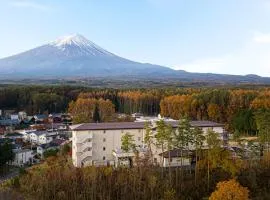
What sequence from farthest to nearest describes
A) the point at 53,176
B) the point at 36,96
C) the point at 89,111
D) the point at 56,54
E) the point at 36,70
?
the point at 56,54
the point at 36,70
the point at 36,96
the point at 89,111
the point at 53,176

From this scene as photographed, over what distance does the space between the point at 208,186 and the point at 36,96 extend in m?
30.3

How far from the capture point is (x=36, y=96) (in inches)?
1689

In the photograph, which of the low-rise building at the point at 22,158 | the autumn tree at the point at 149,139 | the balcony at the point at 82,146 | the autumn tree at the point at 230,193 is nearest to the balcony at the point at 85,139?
the balcony at the point at 82,146

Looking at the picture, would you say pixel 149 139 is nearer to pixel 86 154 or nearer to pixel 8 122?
pixel 86 154

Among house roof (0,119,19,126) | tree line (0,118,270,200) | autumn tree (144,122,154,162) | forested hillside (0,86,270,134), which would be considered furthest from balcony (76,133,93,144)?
house roof (0,119,19,126)

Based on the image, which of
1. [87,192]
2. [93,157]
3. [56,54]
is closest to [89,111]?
[93,157]

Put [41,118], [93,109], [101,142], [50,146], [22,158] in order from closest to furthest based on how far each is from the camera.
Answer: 1. [101,142]
2. [22,158]
3. [50,146]
4. [93,109]
5. [41,118]

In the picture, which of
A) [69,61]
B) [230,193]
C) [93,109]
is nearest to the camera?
[230,193]

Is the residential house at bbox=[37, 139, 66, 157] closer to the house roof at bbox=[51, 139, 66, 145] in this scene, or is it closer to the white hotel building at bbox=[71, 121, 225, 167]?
the house roof at bbox=[51, 139, 66, 145]

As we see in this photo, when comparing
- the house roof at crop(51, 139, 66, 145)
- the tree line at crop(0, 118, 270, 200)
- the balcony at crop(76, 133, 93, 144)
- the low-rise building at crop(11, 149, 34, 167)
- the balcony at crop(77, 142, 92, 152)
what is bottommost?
the low-rise building at crop(11, 149, 34, 167)

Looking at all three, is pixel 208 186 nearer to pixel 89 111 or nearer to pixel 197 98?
pixel 197 98

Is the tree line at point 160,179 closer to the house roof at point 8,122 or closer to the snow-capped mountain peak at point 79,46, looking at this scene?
the house roof at point 8,122

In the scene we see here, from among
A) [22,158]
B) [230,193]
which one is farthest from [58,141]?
[230,193]

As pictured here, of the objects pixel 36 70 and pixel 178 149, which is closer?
pixel 178 149
